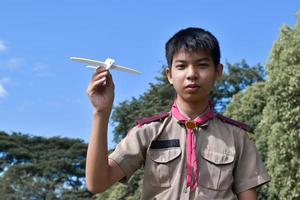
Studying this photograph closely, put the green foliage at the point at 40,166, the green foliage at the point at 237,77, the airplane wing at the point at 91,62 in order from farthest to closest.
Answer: the green foliage at the point at 40,166 → the green foliage at the point at 237,77 → the airplane wing at the point at 91,62

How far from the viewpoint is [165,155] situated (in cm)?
267

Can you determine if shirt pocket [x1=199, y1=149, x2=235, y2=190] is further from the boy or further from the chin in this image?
the chin

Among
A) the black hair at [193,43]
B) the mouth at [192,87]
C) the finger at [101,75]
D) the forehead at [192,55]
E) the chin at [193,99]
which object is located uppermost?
the black hair at [193,43]

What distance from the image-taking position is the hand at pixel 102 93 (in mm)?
2537

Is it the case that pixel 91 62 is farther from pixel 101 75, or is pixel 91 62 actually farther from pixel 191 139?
pixel 191 139

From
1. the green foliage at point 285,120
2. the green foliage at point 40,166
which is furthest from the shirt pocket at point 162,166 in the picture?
the green foliage at point 40,166

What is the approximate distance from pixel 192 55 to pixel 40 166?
166 ft

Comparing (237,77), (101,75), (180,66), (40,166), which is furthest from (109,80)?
(40,166)

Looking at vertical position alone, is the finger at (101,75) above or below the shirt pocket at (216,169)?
above

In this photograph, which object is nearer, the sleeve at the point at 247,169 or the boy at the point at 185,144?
the boy at the point at 185,144

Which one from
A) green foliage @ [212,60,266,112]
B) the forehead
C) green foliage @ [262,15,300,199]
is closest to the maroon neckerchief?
the forehead

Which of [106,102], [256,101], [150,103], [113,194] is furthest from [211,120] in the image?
[150,103]

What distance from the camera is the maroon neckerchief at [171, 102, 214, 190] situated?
8.59ft

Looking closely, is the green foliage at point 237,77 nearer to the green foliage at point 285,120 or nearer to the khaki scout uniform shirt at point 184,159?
the green foliage at point 285,120
